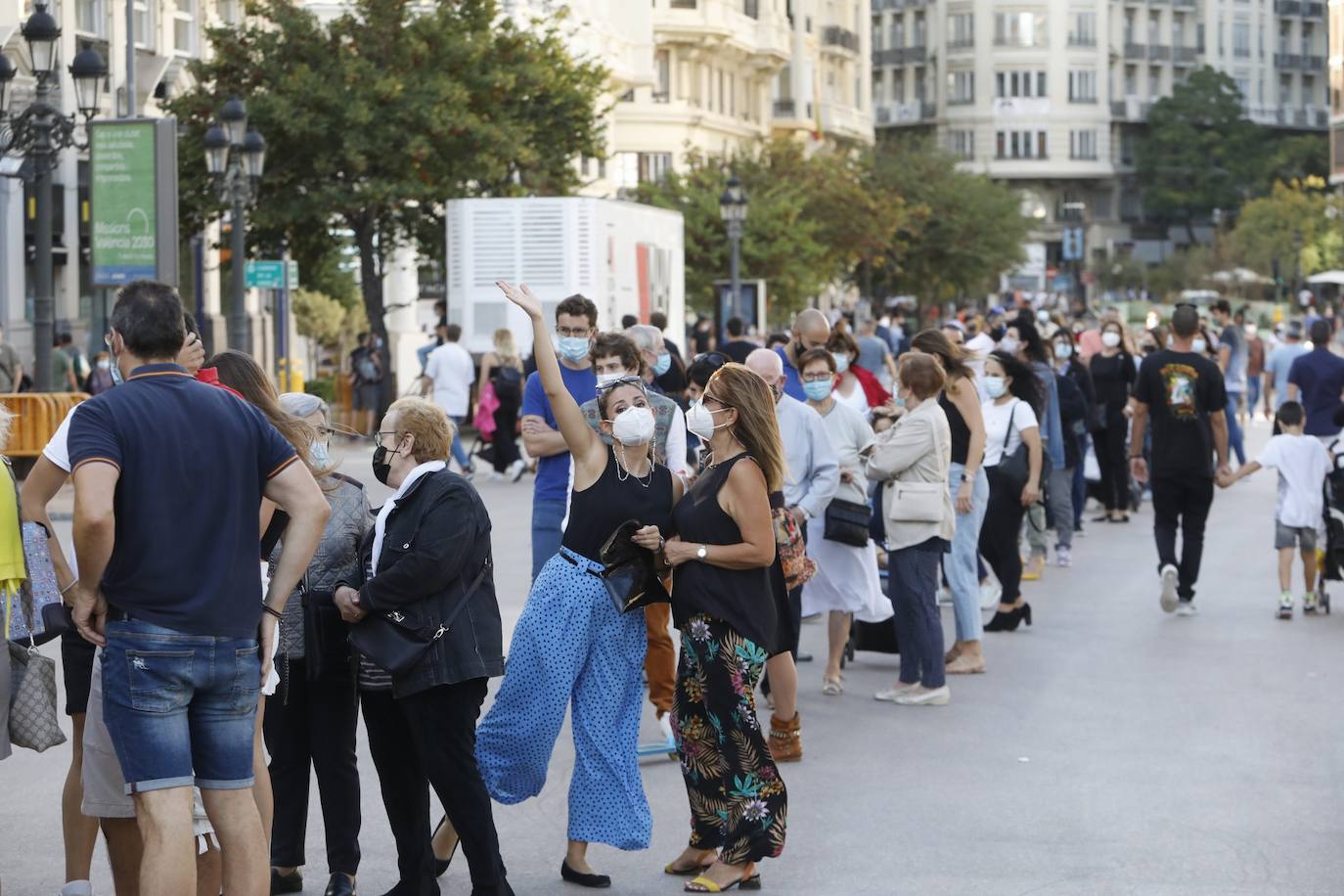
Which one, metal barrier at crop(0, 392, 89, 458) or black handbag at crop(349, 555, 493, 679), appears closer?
black handbag at crop(349, 555, 493, 679)

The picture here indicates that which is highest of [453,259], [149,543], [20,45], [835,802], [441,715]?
[20,45]

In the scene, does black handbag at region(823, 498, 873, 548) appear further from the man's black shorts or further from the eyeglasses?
the man's black shorts

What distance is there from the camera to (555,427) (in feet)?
30.5

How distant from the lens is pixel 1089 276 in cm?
10250

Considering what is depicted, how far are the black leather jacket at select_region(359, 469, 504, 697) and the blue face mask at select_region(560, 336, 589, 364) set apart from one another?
3.04 m

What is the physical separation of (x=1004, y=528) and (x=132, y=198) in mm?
11453

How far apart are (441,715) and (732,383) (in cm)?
161

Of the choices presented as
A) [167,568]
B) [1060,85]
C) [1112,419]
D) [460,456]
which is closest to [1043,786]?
[167,568]

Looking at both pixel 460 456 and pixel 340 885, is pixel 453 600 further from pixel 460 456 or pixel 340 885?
pixel 460 456

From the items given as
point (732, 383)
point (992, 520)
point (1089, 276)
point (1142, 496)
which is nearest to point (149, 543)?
point (732, 383)

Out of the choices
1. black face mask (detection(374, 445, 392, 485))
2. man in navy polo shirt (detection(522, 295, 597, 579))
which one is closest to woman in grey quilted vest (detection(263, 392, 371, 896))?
black face mask (detection(374, 445, 392, 485))

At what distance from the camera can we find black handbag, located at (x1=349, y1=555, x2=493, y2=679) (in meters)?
6.38

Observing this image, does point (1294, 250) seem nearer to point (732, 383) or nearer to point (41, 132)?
point (41, 132)

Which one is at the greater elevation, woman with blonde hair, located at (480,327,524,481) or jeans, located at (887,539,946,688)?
woman with blonde hair, located at (480,327,524,481)
